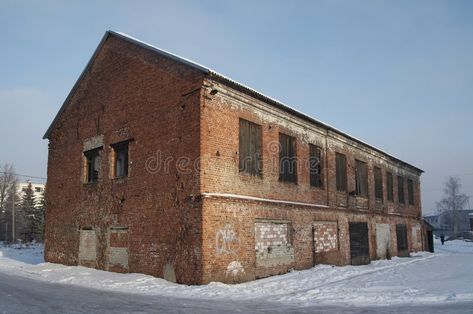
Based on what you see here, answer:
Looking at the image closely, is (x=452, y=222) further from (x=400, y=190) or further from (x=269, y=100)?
(x=269, y=100)

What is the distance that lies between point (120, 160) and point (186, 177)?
424 centimetres

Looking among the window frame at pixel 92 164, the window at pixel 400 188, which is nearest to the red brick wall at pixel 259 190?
the window frame at pixel 92 164

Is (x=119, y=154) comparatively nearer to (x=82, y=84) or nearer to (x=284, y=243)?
(x=82, y=84)

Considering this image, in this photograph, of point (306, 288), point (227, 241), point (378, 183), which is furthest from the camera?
point (378, 183)

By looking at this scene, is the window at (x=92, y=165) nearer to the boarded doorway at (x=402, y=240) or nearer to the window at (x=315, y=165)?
the window at (x=315, y=165)

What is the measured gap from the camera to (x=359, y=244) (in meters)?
21.7

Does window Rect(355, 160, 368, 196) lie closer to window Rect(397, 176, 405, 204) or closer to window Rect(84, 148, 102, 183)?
window Rect(397, 176, 405, 204)

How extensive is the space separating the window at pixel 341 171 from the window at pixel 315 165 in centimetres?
187

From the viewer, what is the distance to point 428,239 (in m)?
34.8

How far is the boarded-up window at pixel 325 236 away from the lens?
58.2 ft

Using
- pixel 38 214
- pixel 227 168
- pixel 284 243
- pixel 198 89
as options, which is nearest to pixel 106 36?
pixel 198 89

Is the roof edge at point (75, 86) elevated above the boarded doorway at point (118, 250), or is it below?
above

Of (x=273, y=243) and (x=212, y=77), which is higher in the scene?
(x=212, y=77)

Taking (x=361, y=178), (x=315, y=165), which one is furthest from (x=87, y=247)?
(x=361, y=178)
